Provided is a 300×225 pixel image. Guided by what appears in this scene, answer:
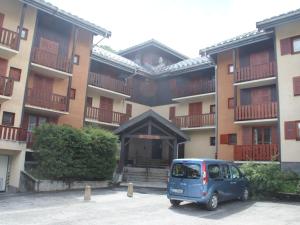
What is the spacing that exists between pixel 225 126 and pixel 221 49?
5.91 metres

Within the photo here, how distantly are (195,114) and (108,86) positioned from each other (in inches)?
316

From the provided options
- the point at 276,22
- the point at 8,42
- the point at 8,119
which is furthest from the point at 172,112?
the point at 8,42

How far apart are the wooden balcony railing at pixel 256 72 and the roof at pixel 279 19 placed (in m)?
2.62

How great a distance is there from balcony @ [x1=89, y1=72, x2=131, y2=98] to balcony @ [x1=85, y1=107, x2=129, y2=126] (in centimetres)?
172

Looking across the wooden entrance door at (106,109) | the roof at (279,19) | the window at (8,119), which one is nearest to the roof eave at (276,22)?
the roof at (279,19)

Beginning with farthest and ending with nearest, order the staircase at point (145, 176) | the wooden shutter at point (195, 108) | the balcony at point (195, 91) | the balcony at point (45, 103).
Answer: the wooden shutter at point (195, 108) → the balcony at point (195, 91) → the staircase at point (145, 176) → the balcony at point (45, 103)

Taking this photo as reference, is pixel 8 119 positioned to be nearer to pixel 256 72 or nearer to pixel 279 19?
pixel 256 72

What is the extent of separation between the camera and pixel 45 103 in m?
20.3

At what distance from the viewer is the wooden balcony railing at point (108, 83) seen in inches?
969

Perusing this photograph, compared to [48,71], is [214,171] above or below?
below

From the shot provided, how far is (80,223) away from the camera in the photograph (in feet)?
30.7

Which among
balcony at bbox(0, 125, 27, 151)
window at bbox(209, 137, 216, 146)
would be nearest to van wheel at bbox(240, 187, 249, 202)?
window at bbox(209, 137, 216, 146)

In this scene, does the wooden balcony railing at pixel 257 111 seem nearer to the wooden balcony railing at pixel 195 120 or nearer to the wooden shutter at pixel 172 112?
the wooden balcony railing at pixel 195 120

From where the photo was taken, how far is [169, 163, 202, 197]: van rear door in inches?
465
